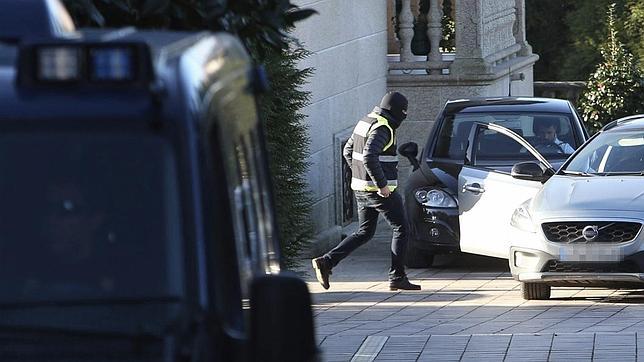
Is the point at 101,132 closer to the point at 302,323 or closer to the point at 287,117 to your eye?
the point at 302,323

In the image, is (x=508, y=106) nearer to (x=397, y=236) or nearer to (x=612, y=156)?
(x=612, y=156)

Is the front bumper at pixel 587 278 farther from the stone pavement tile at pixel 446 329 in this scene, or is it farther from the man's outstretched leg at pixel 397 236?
the man's outstretched leg at pixel 397 236

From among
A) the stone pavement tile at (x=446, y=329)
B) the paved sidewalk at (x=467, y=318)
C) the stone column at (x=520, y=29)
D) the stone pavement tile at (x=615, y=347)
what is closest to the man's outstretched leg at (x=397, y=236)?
the paved sidewalk at (x=467, y=318)

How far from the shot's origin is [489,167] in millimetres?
15508

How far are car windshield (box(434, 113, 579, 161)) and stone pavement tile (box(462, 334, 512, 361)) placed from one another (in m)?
5.45

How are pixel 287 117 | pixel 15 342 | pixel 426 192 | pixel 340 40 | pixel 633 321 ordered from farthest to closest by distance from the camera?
1. pixel 340 40
2. pixel 426 192
3. pixel 287 117
4. pixel 633 321
5. pixel 15 342

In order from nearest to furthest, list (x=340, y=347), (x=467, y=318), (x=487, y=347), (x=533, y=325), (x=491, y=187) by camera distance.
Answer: (x=487, y=347), (x=340, y=347), (x=533, y=325), (x=467, y=318), (x=491, y=187)

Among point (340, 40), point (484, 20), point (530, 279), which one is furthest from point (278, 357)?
point (484, 20)

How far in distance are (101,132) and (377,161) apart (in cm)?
1066

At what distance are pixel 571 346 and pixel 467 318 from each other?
222 cm

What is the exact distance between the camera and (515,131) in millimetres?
16234

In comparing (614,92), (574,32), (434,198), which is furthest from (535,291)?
(574,32)

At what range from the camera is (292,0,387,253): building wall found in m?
17.9

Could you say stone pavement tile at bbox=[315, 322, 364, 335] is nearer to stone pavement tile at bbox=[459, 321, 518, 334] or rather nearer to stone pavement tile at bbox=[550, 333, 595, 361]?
stone pavement tile at bbox=[459, 321, 518, 334]
